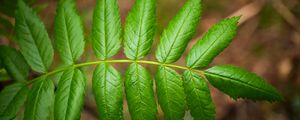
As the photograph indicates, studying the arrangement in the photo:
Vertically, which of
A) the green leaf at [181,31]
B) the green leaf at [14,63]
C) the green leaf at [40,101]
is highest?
the green leaf at [181,31]

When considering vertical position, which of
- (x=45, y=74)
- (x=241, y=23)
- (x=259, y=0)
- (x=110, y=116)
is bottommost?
(x=110, y=116)

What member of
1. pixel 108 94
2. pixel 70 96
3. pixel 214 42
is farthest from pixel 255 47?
pixel 70 96

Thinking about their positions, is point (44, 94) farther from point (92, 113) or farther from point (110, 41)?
point (92, 113)

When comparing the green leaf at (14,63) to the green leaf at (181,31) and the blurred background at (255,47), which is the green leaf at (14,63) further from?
the blurred background at (255,47)

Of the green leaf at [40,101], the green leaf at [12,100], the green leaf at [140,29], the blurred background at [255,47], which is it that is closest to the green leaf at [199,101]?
the green leaf at [140,29]

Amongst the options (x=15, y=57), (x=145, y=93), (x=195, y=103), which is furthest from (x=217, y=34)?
(x=15, y=57)

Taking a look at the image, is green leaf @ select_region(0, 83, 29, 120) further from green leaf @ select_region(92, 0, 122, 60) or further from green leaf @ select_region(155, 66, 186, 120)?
green leaf @ select_region(155, 66, 186, 120)
